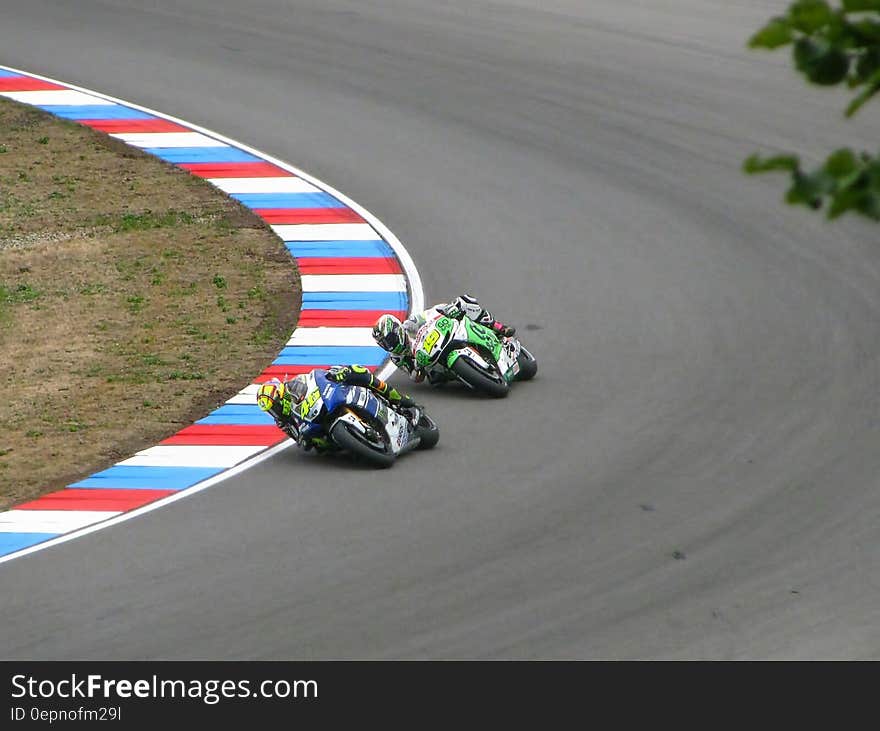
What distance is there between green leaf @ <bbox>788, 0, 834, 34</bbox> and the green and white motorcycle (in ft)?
33.6

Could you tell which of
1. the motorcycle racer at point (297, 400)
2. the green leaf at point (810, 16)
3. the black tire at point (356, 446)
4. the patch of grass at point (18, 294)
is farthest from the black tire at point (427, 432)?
the green leaf at point (810, 16)

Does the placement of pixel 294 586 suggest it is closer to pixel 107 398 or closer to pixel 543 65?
pixel 107 398

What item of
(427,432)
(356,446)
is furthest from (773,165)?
(427,432)

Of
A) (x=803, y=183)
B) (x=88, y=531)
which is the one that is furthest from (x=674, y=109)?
(x=803, y=183)

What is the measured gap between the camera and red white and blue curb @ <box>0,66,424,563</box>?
41.8 ft

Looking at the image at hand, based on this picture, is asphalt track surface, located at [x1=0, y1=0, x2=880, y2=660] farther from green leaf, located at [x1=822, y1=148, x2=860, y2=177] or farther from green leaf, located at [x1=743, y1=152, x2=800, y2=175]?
green leaf, located at [x1=822, y1=148, x2=860, y2=177]

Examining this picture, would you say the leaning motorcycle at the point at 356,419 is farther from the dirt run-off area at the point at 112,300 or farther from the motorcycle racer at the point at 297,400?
the dirt run-off area at the point at 112,300

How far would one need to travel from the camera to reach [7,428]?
1449 centimetres

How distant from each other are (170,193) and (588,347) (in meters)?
7.84

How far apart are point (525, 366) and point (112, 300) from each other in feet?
18.2

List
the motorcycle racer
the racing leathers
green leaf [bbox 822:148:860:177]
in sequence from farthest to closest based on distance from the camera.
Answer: the racing leathers < the motorcycle racer < green leaf [bbox 822:148:860:177]

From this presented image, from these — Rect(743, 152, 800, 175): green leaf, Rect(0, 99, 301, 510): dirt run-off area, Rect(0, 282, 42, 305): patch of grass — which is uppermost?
Rect(743, 152, 800, 175): green leaf

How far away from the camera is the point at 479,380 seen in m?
14.6

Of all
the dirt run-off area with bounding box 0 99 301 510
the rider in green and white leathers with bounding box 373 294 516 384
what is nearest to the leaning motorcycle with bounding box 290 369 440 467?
the rider in green and white leathers with bounding box 373 294 516 384
